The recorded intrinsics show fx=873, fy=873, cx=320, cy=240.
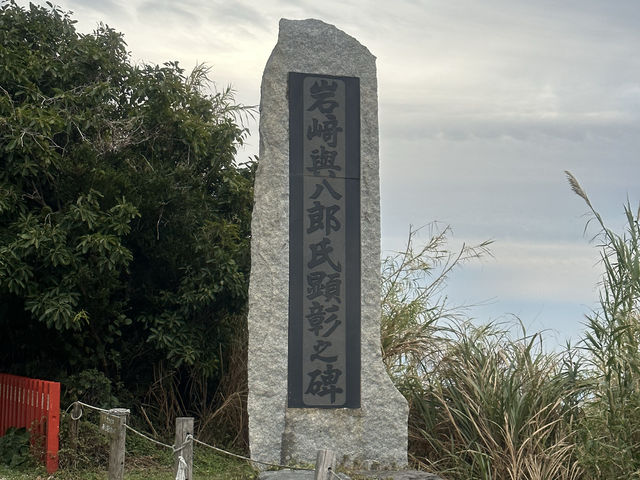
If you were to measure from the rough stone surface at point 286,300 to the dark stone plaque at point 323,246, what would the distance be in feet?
0.24

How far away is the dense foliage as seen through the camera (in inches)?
342

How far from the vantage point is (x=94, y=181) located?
29.5 feet

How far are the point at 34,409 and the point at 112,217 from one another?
2.00m

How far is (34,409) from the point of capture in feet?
27.2

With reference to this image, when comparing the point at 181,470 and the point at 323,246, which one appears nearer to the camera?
the point at 181,470

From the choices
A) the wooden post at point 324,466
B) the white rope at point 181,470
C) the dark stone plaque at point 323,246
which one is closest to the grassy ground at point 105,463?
the dark stone plaque at point 323,246

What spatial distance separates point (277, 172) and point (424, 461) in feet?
9.63

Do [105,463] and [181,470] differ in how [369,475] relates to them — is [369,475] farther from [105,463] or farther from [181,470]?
[105,463]

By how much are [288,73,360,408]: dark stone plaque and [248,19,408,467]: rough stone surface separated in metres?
0.07

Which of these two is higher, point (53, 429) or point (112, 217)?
point (112, 217)

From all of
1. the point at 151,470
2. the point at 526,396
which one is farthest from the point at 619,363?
the point at 151,470

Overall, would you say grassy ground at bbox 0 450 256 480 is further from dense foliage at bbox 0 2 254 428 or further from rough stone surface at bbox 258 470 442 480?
dense foliage at bbox 0 2 254 428

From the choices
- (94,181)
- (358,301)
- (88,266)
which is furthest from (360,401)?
(94,181)

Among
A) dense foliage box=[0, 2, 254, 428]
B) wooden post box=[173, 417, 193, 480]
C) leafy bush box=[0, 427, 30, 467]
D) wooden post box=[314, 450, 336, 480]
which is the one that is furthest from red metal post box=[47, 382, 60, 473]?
wooden post box=[314, 450, 336, 480]
